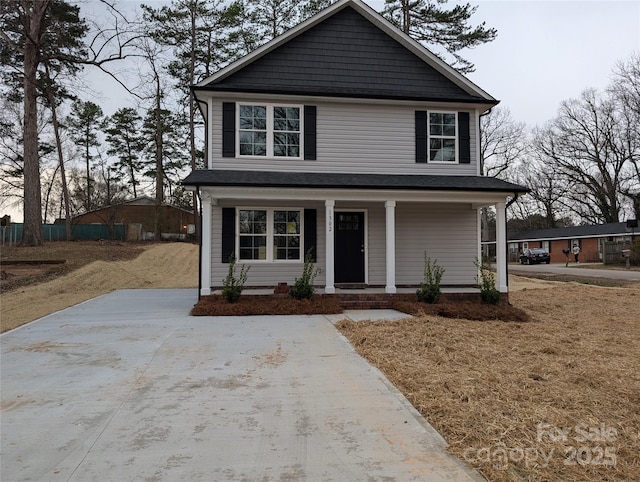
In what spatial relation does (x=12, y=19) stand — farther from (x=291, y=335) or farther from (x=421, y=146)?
(x=291, y=335)

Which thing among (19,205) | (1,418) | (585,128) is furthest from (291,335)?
(585,128)

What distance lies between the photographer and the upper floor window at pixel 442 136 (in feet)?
38.7

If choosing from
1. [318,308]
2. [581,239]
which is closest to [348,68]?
[318,308]

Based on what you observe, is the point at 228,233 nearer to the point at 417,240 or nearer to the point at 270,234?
the point at 270,234

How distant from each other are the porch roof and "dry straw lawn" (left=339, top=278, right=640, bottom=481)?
11.2ft

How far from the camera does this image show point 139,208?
3506 centimetres

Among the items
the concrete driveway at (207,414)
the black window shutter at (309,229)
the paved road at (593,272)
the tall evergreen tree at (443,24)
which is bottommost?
the concrete driveway at (207,414)

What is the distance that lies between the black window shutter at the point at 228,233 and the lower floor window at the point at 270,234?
0.72ft

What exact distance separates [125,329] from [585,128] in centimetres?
4626

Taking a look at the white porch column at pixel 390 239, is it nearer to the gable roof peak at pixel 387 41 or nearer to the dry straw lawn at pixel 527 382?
the dry straw lawn at pixel 527 382

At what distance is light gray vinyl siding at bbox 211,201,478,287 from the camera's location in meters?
11.5

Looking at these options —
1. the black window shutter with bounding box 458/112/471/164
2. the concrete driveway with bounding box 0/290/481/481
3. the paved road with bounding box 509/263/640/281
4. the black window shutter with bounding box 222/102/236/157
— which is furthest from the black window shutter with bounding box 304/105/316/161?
the paved road with bounding box 509/263/640/281

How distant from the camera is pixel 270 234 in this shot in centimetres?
1118

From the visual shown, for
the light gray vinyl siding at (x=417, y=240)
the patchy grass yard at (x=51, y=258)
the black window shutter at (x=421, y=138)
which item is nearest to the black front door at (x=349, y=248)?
the light gray vinyl siding at (x=417, y=240)
